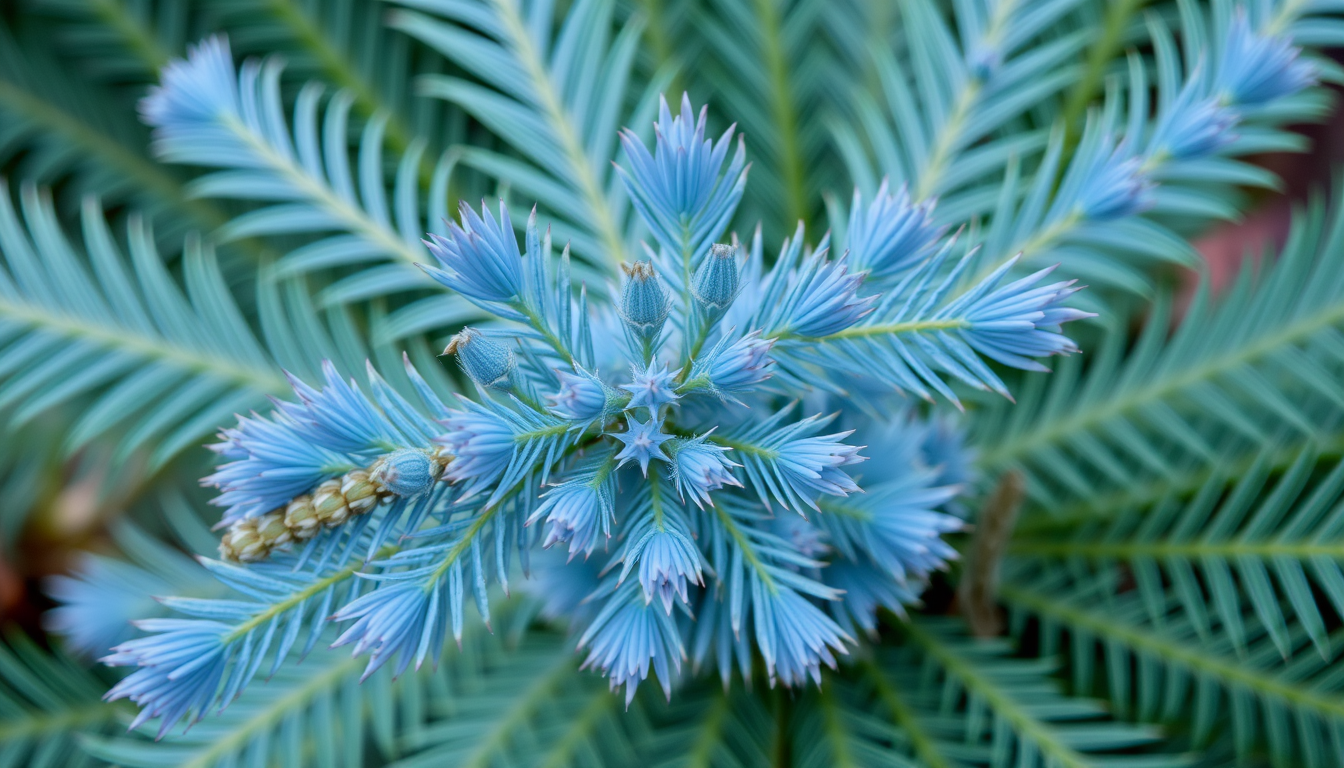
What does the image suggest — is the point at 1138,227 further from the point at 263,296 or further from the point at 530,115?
the point at 263,296

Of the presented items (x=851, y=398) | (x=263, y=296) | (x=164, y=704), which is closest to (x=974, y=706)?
(x=851, y=398)

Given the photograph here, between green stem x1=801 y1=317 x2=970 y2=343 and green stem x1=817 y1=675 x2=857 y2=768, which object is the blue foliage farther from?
green stem x1=817 y1=675 x2=857 y2=768

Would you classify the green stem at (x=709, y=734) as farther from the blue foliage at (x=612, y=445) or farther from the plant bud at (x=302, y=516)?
the plant bud at (x=302, y=516)

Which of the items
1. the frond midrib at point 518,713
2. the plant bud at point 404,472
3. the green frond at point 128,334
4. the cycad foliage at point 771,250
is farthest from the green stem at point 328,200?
the frond midrib at point 518,713

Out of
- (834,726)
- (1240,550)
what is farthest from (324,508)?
(1240,550)

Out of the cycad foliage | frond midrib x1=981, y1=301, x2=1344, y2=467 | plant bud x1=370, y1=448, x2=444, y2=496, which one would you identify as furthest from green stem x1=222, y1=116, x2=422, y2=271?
frond midrib x1=981, y1=301, x2=1344, y2=467

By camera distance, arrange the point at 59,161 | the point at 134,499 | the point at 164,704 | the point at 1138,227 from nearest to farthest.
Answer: the point at 164,704 < the point at 1138,227 < the point at 59,161 < the point at 134,499

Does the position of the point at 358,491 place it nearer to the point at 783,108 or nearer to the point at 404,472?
the point at 404,472
